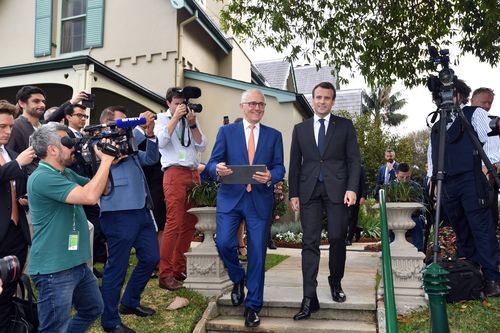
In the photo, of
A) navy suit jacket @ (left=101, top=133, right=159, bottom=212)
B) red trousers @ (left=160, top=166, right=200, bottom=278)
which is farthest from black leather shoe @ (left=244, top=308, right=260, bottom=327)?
navy suit jacket @ (left=101, top=133, right=159, bottom=212)

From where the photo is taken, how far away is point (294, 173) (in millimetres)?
4629

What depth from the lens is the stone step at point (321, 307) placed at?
14.4ft

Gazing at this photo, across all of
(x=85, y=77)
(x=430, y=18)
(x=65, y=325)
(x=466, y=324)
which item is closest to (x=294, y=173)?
(x=466, y=324)

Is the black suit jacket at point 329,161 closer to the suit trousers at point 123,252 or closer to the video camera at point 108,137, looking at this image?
the suit trousers at point 123,252

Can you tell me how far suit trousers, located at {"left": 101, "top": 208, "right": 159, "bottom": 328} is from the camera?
13.4ft

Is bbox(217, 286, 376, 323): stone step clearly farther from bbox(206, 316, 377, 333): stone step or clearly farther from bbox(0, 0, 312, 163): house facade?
bbox(0, 0, 312, 163): house facade

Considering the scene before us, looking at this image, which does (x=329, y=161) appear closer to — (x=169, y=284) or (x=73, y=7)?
(x=169, y=284)

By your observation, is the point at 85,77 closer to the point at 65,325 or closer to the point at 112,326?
the point at 112,326

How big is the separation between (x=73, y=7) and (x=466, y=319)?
13.5 meters

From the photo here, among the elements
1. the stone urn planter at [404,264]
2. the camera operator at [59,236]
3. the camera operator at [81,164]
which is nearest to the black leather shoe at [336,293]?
the stone urn planter at [404,264]

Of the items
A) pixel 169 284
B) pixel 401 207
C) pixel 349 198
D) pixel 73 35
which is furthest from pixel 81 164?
pixel 73 35

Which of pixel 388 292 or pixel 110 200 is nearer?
pixel 388 292

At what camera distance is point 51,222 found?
3184 mm

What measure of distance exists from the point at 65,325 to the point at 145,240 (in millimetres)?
1306
